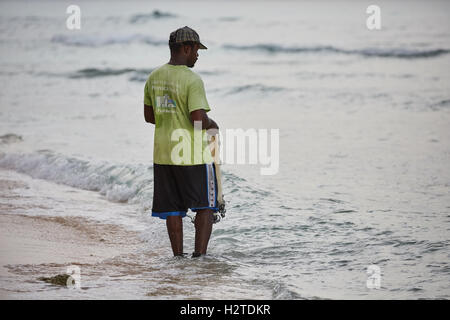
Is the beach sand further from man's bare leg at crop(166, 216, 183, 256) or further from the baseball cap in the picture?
the baseball cap

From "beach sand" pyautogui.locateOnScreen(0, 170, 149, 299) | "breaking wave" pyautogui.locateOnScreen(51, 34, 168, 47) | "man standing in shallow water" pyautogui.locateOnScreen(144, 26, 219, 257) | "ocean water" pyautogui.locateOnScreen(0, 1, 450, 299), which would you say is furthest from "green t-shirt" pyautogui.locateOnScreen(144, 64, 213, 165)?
"breaking wave" pyautogui.locateOnScreen(51, 34, 168, 47)

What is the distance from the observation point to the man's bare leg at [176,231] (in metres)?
5.11

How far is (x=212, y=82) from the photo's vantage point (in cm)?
2120

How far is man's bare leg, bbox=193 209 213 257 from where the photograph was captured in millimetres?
5074

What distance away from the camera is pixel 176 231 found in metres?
5.16

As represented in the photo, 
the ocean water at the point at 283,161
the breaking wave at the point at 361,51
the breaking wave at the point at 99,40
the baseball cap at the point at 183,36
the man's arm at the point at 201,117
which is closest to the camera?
the man's arm at the point at 201,117

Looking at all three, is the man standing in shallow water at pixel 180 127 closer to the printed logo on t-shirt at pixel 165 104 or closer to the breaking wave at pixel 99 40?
the printed logo on t-shirt at pixel 165 104

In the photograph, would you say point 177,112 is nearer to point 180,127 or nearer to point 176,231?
point 180,127

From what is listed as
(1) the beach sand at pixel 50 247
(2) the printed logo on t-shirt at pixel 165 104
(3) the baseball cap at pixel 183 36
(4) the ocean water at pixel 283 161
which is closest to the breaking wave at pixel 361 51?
(4) the ocean water at pixel 283 161

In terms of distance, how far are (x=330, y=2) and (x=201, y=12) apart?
8867 millimetres

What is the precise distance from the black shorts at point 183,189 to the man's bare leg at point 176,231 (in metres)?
0.04

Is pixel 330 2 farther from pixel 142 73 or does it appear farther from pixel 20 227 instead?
pixel 20 227

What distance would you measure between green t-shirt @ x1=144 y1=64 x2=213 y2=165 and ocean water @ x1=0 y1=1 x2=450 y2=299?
2.75 ft

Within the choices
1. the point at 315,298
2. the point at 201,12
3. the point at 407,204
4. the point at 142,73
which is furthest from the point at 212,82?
the point at 201,12
